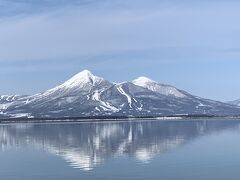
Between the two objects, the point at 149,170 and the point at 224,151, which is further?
the point at 224,151

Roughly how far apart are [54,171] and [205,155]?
64.0 ft

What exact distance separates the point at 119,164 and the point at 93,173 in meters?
6.96

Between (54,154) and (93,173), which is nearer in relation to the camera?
(93,173)

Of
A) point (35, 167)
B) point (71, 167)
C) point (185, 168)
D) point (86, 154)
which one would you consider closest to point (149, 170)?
point (185, 168)

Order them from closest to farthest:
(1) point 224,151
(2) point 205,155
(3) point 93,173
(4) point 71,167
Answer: (3) point 93,173
(4) point 71,167
(2) point 205,155
(1) point 224,151

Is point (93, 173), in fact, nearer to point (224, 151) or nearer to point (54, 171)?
point (54, 171)

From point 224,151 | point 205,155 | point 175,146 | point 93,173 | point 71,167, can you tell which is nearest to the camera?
point 93,173

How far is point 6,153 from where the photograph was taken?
72.1 meters

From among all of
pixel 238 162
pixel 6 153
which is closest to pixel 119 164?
pixel 238 162

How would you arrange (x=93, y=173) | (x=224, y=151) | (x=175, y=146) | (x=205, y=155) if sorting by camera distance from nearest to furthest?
(x=93, y=173)
(x=205, y=155)
(x=224, y=151)
(x=175, y=146)

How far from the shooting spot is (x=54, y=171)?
169 ft

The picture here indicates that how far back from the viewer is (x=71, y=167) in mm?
53906

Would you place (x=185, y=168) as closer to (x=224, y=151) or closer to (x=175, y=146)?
(x=224, y=151)

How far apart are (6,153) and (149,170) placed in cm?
2730
